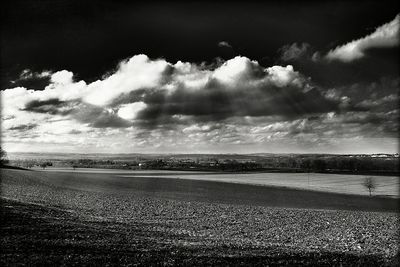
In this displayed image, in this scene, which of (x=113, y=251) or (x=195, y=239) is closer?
(x=113, y=251)

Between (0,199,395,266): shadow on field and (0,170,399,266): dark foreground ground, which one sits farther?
(0,170,399,266): dark foreground ground

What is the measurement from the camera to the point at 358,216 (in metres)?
44.9

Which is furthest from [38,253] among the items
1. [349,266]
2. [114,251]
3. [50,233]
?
[349,266]

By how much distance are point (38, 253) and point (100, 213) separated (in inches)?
815

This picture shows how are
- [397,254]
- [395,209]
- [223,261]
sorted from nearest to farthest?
[223,261] → [397,254] → [395,209]

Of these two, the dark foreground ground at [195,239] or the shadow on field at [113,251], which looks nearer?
the shadow on field at [113,251]

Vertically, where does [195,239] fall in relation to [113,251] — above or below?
below

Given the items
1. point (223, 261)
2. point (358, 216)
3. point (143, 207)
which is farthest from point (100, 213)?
point (358, 216)

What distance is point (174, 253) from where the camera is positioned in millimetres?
19531

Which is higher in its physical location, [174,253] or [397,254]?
[174,253]

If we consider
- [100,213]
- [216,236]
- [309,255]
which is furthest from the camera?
[100,213]

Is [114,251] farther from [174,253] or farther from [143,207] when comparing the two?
[143,207]

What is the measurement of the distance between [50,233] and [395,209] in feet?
172

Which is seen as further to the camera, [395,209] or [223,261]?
[395,209]
